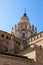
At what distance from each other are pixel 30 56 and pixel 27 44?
14041 mm

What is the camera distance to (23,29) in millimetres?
54281

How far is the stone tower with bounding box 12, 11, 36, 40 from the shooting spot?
52844 millimetres

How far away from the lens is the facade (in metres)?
24.0

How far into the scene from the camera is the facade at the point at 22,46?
24.0 meters

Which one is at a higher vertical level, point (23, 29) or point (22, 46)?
point (23, 29)

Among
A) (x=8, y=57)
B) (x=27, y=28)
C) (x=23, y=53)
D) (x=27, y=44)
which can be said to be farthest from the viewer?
(x=27, y=28)

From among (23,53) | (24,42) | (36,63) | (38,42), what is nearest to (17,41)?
(24,42)

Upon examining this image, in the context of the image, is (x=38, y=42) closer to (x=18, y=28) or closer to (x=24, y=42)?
(x=24, y=42)

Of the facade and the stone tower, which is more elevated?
the stone tower

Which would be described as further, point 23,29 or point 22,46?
point 23,29

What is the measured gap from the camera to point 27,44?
40.5m

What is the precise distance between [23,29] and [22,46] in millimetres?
13981

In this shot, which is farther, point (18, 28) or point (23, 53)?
point (18, 28)

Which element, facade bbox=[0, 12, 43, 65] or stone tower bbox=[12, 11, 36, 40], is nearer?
facade bbox=[0, 12, 43, 65]
